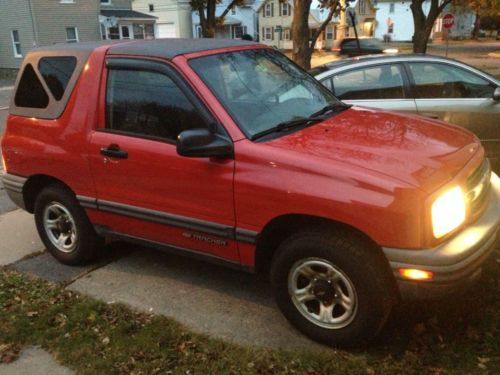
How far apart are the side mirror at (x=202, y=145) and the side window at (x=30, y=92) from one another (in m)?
1.79

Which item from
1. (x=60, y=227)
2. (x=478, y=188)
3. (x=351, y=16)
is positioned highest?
(x=351, y=16)

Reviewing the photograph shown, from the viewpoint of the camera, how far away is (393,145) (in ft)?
11.0

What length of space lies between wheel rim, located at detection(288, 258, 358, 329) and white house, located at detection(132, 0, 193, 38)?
40248 mm

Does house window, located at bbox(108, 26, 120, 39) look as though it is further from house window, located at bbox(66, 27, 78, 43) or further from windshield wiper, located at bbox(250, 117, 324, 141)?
windshield wiper, located at bbox(250, 117, 324, 141)

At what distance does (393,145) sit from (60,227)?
301 cm

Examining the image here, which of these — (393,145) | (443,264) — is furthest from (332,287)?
(393,145)

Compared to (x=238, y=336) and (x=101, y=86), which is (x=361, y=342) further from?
(x=101, y=86)

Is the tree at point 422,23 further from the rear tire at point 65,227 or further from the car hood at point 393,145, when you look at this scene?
the rear tire at point 65,227

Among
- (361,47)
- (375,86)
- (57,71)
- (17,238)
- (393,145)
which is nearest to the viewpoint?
(393,145)

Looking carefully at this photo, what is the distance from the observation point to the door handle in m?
3.89

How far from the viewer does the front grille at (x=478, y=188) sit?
325 centimetres

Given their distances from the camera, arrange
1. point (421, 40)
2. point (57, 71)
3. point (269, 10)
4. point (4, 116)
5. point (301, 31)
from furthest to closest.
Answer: point (269, 10), point (421, 40), point (4, 116), point (301, 31), point (57, 71)

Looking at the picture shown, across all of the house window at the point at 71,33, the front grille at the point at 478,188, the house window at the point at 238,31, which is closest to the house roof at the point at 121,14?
the house window at the point at 71,33

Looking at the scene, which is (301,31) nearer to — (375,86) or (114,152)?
(375,86)
